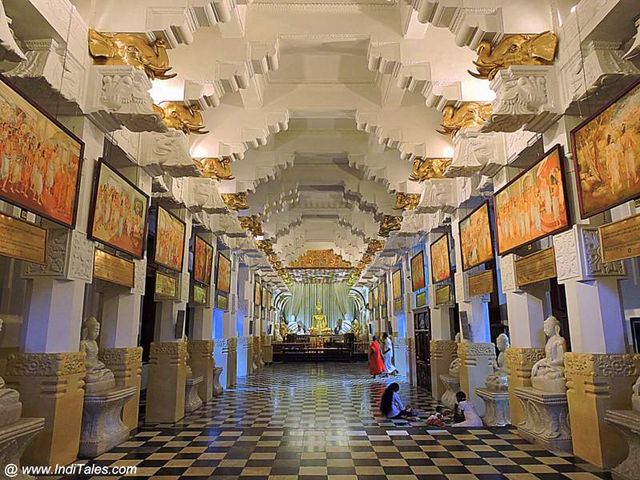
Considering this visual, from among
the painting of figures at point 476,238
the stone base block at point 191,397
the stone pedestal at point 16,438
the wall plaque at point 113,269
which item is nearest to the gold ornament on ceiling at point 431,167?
the painting of figures at point 476,238

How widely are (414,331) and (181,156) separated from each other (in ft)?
32.4

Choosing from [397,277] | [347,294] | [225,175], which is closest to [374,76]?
[225,175]

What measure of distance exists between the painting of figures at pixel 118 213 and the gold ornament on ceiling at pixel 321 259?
19092 millimetres

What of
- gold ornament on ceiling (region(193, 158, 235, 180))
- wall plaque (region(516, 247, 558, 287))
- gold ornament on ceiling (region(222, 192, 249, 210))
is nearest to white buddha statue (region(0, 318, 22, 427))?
gold ornament on ceiling (region(193, 158, 235, 180))

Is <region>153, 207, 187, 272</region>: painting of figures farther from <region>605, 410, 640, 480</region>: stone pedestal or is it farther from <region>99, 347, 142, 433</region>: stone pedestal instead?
<region>605, 410, 640, 480</region>: stone pedestal

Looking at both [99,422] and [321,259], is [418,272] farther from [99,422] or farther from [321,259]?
[321,259]

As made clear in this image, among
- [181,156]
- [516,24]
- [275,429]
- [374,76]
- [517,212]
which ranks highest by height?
[374,76]

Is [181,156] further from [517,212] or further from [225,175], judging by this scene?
[517,212]

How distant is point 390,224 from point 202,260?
5.53m

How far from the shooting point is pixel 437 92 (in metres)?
7.09

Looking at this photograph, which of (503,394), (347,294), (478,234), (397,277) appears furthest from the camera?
(347,294)

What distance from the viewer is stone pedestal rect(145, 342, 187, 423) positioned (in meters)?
8.15

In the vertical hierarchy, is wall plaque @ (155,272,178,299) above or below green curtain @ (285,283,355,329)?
below

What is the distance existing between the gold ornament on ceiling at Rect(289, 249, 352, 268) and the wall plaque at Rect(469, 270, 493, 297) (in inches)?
680
